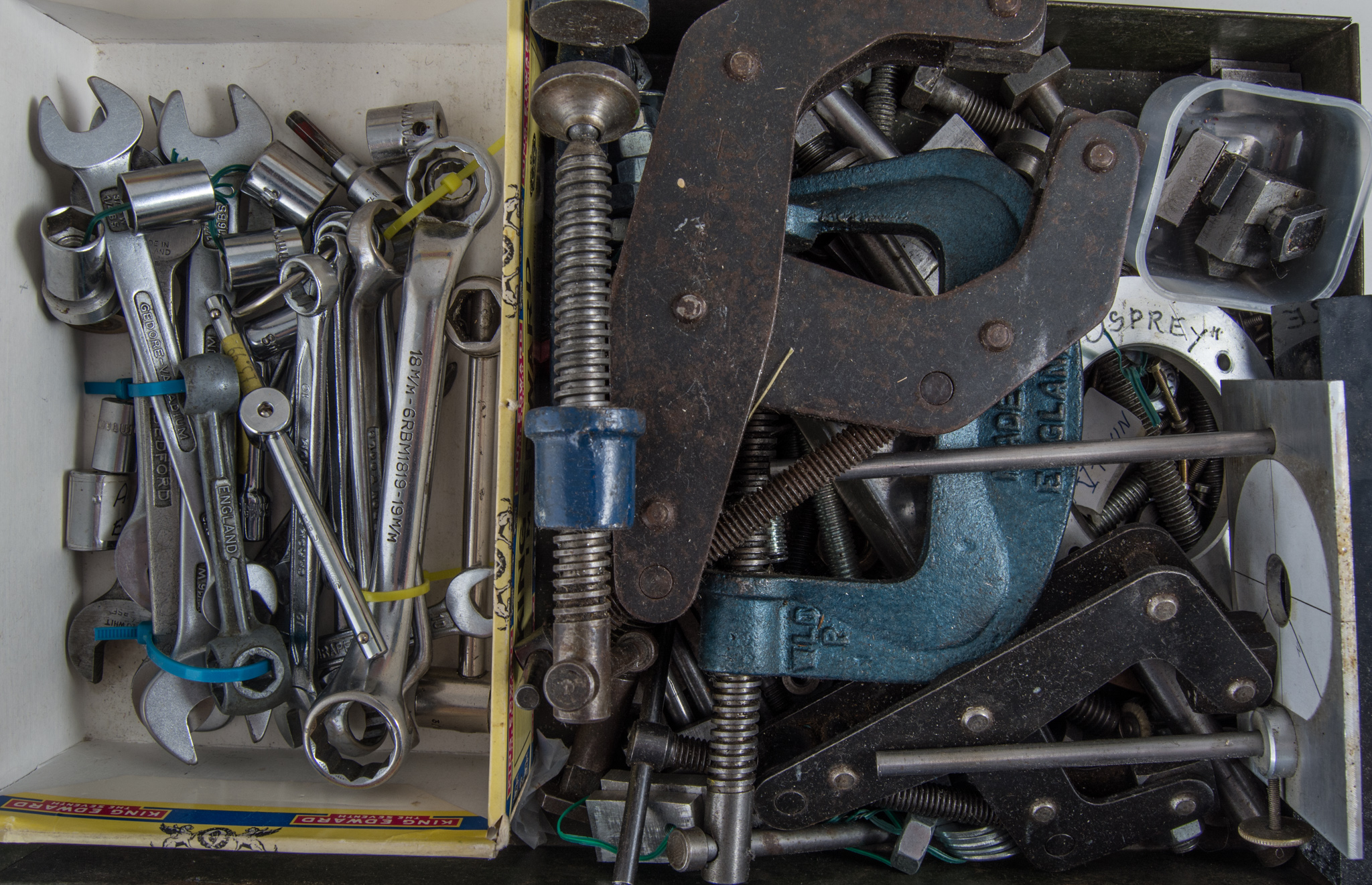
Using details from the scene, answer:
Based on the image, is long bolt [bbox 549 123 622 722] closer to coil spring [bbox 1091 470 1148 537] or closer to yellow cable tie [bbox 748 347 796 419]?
yellow cable tie [bbox 748 347 796 419]

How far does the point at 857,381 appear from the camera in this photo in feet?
2.92

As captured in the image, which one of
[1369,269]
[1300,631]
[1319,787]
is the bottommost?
[1319,787]

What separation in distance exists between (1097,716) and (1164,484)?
0.34 metres

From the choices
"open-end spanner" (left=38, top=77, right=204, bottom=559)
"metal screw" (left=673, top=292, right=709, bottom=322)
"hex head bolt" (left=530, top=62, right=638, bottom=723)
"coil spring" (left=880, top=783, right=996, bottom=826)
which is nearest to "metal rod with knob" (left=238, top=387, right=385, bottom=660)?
"open-end spanner" (left=38, top=77, right=204, bottom=559)

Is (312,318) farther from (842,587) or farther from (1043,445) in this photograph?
(1043,445)

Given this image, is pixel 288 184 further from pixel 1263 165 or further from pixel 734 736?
pixel 1263 165

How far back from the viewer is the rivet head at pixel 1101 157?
0.90 metres

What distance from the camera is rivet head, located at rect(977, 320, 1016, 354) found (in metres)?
0.88

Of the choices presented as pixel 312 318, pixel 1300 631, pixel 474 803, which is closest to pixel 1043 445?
pixel 1300 631

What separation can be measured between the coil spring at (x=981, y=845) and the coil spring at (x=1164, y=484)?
49 cm

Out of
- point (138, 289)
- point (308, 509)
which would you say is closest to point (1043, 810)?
point (308, 509)

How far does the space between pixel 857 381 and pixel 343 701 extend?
0.80 metres

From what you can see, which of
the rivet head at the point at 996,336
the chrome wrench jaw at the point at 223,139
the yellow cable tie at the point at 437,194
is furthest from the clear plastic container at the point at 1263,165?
the chrome wrench jaw at the point at 223,139

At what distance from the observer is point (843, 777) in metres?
1.03
